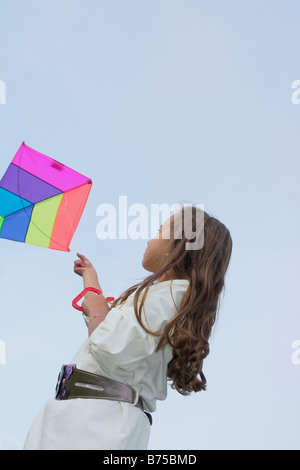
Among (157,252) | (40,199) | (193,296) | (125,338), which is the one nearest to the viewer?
(125,338)

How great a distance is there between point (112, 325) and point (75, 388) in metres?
0.34

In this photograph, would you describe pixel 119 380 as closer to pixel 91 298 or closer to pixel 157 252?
pixel 91 298

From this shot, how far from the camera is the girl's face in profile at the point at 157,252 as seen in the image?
9.94 ft

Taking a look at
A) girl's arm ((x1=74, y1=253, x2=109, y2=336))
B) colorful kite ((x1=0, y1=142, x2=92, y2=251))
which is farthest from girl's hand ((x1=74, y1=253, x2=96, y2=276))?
colorful kite ((x1=0, y1=142, x2=92, y2=251))

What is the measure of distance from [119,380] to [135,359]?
0.14m

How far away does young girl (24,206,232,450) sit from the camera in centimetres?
236

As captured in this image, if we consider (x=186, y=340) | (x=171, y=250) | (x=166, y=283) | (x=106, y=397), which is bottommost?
(x=106, y=397)

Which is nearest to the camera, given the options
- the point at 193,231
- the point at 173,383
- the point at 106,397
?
the point at 106,397

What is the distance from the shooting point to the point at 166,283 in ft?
9.04

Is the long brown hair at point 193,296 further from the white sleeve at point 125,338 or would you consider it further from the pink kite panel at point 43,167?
the pink kite panel at point 43,167

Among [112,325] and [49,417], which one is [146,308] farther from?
[49,417]

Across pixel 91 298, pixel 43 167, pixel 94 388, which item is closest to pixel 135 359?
pixel 94 388

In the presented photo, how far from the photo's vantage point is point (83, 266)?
312 cm

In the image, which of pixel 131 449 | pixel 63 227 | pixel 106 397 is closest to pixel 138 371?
pixel 106 397
